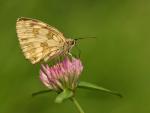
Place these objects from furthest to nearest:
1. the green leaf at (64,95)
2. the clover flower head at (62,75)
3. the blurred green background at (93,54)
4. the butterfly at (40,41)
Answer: the blurred green background at (93,54) → the butterfly at (40,41) → the clover flower head at (62,75) → the green leaf at (64,95)

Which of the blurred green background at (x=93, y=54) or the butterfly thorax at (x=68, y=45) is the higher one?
the butterfly thorax at (x=68, y=45)

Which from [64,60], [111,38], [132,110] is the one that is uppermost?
[64,60]

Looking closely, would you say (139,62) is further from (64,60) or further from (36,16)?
(64,60)

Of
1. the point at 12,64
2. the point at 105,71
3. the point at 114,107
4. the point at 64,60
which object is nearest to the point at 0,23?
the point at 12,64

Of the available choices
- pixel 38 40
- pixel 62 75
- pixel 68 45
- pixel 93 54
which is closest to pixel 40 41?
pixel 38 40

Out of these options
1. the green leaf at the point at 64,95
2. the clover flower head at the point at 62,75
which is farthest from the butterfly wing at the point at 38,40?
the green leaf at the point at 64,95

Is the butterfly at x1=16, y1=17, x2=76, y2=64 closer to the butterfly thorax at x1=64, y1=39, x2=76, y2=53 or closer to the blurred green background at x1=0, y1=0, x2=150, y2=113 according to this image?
the butterfly thorax at x1=64, y1=39, x2=76, y2=53

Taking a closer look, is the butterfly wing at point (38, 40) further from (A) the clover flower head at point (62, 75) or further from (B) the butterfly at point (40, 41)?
(A) the clover flower head at point (62, 75)

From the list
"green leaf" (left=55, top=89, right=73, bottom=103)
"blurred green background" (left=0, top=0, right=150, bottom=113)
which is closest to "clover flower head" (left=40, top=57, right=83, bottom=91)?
"green leaf" (left=55, top=89, right=73, bottom=103)
